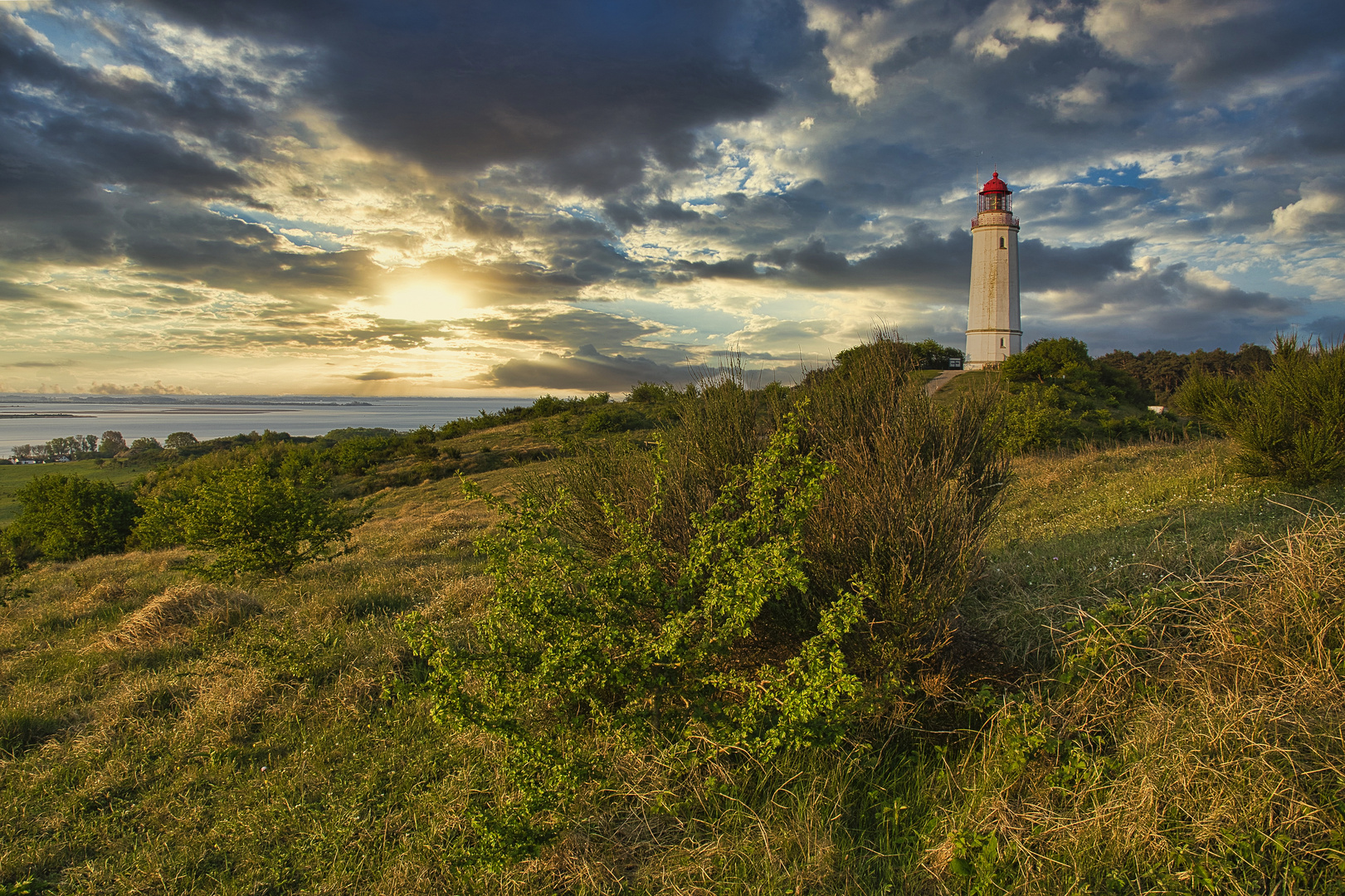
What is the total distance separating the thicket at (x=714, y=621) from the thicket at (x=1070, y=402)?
17.4m

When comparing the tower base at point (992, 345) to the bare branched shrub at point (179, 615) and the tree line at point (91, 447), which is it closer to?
the bare branched shrub at point (179, 615)

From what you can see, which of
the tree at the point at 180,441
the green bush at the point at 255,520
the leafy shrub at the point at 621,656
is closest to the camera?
the leafy shrub at the point at 621,656

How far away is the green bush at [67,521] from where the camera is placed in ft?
79.0

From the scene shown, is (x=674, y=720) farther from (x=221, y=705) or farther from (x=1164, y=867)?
(x=221, y=705)

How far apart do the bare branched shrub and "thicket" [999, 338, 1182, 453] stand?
1947 centimetres

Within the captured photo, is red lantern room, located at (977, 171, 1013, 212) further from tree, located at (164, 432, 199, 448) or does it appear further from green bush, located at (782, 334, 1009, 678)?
tree, located at (164, 432, 199, 448)

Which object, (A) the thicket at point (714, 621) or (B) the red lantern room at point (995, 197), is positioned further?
(B) the red lantern room at point (995, 197)

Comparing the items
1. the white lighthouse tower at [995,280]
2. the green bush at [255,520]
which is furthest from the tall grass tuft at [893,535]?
the white lighthouse tower at [995,280]

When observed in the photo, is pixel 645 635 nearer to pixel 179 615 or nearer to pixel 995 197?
pixel 179 615

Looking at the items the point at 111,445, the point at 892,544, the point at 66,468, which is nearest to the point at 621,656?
the point at 892,544

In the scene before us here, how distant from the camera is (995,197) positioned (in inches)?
1455

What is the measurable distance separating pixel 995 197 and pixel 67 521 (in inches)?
1855

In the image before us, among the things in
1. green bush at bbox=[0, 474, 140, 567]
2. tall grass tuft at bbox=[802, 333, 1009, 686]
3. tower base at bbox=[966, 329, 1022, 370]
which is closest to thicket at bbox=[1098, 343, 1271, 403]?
tower base at bbox=[966, 329, 1022, 370]

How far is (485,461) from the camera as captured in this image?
3434cm
